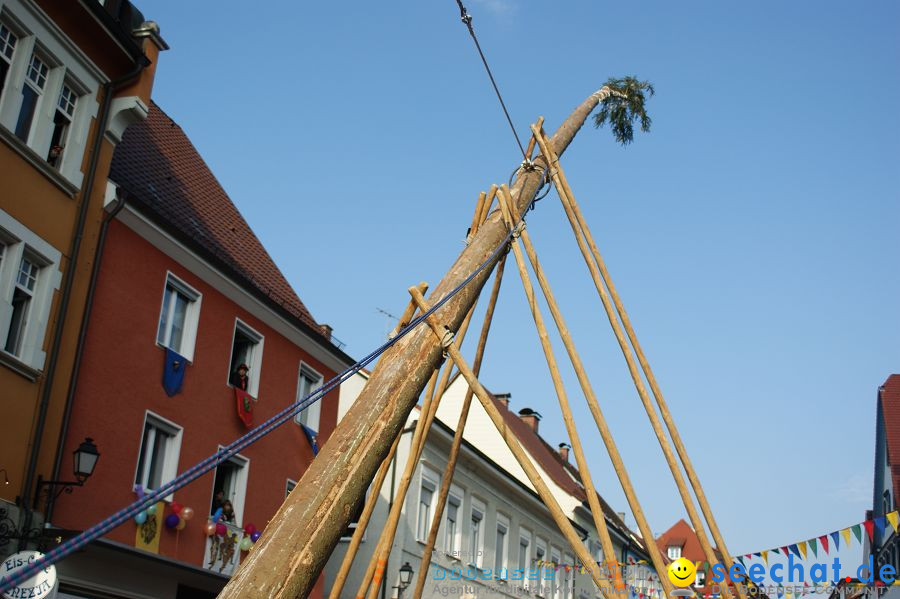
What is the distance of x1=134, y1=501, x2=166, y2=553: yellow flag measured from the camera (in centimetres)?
1356

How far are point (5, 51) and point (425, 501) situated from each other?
14320 mm

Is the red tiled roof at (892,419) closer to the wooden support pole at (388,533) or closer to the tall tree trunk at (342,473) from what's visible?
the wooden support pole at (388,533)

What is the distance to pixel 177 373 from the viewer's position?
1474 cm

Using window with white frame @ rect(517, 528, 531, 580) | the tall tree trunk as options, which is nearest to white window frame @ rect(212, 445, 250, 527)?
the tall tree trunk

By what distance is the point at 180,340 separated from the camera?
15180 millimetres

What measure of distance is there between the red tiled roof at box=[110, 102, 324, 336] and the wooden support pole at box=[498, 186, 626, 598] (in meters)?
7.35

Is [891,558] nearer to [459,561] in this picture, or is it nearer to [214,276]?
[459,561]

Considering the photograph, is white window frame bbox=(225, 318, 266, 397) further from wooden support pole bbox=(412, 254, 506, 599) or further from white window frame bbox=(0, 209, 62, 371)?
wooden support pole bbox=(412, 254, 506, 599)

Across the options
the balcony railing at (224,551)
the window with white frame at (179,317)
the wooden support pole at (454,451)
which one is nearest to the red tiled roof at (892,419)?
the balcony railing at (224,551)

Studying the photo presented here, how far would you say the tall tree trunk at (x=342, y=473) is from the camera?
477 centimetres

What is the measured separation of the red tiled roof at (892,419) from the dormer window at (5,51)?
2282 cm

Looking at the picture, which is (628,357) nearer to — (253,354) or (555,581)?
(253,354)

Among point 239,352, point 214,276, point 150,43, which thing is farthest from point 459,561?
point 150,43

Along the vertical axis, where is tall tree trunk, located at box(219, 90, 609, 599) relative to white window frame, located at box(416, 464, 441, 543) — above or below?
below
